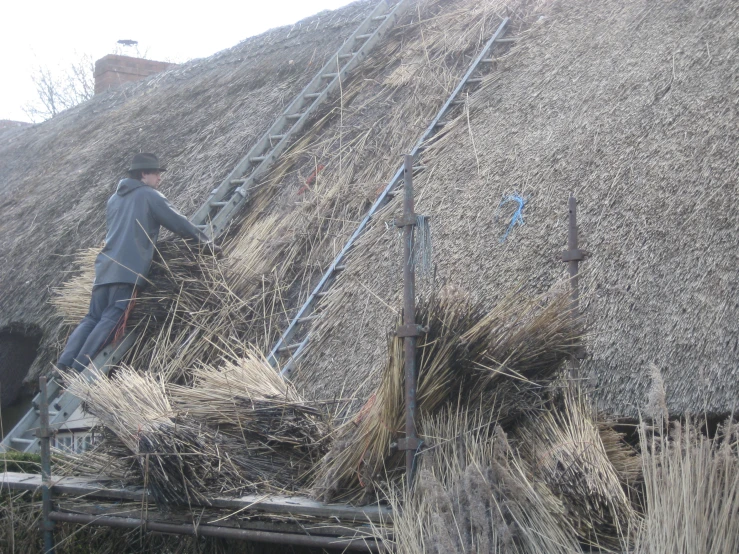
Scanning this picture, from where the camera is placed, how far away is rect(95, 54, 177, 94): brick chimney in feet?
44.1

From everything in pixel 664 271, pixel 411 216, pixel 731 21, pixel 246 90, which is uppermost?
pixel 246 90

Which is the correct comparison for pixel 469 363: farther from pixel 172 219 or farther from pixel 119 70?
pixel 119 70

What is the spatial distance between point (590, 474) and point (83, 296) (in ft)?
14.4

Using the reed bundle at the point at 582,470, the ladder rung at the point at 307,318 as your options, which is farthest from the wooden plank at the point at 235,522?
the ladder rung at the point at 307,318

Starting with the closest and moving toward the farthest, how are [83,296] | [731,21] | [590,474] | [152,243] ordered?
[590,474] < [731,21] < [152,243] < [83,296]

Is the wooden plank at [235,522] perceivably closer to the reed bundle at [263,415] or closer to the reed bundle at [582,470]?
the reed bundle at [263,415]

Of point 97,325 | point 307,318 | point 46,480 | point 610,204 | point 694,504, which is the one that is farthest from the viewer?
point 97,325

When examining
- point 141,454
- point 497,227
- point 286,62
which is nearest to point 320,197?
point 497,227

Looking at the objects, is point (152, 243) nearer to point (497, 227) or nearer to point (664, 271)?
point (497, 227)

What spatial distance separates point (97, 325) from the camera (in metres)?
5.56

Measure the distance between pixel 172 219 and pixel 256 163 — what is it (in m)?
1.42

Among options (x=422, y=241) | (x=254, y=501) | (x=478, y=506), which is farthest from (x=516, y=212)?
(x=478, y=506)

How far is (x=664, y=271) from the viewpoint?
372 cm

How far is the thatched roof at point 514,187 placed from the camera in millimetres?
3631
